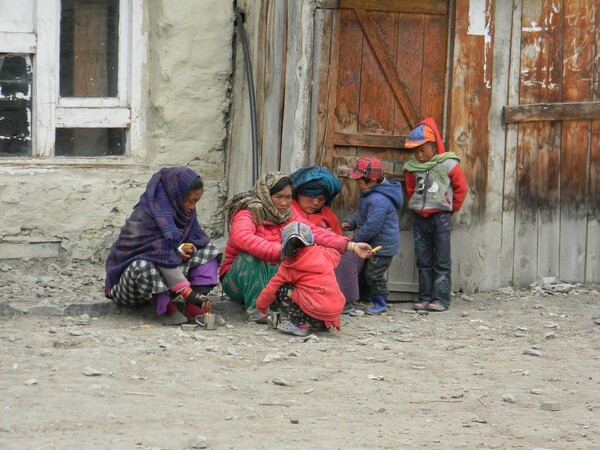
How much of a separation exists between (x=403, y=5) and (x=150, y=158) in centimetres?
228

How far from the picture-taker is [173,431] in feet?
15.9

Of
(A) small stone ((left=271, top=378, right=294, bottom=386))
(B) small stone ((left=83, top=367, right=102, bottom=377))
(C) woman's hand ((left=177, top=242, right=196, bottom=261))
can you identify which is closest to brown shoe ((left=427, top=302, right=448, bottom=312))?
(C) woman's hand ((left=177, top=242, right=196, bottom=261))

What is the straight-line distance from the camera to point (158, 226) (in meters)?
6.86

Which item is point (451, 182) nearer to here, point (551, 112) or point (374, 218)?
point (374, 218)

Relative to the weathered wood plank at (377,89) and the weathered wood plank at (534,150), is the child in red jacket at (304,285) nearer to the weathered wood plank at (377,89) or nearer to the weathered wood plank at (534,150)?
the weathered wood plank at (377,89)

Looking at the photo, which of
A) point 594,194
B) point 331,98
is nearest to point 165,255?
point 331,98

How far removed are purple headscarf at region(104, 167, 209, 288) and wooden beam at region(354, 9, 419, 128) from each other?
5.57 ft

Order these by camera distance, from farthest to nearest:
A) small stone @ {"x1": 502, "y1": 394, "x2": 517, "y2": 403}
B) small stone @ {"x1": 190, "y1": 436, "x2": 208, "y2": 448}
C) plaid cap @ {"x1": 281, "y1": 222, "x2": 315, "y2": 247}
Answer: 1. plaid cap @ {"x1": 281, "y1": 222, "x2": 315, "y2": 247}
2. small stone @ {"x1": 502, "y1": 394, "x2": 517, "y2": 403}
3. small stone @ {"x1": 190, "y1": 436, "x2": 208, "y2": 448}

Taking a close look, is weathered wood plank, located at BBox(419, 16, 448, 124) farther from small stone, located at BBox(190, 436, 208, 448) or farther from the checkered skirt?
small stone, located at BBox(190, 436, 208, 448)

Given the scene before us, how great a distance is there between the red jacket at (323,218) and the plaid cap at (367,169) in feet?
0.95

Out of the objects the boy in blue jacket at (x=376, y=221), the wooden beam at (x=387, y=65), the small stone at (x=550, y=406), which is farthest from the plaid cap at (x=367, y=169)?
the small stone at (x=550, y=406)

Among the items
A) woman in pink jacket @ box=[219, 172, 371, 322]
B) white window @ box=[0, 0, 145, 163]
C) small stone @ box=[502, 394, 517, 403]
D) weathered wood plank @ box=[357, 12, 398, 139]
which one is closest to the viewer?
small stone @ box=[502, 394, 517, 403]

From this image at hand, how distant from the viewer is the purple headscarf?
6.82 m

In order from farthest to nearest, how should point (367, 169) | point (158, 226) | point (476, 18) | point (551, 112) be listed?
point (551, 112)
point (476, 18)
point (367, 169)
point (158, 226)
